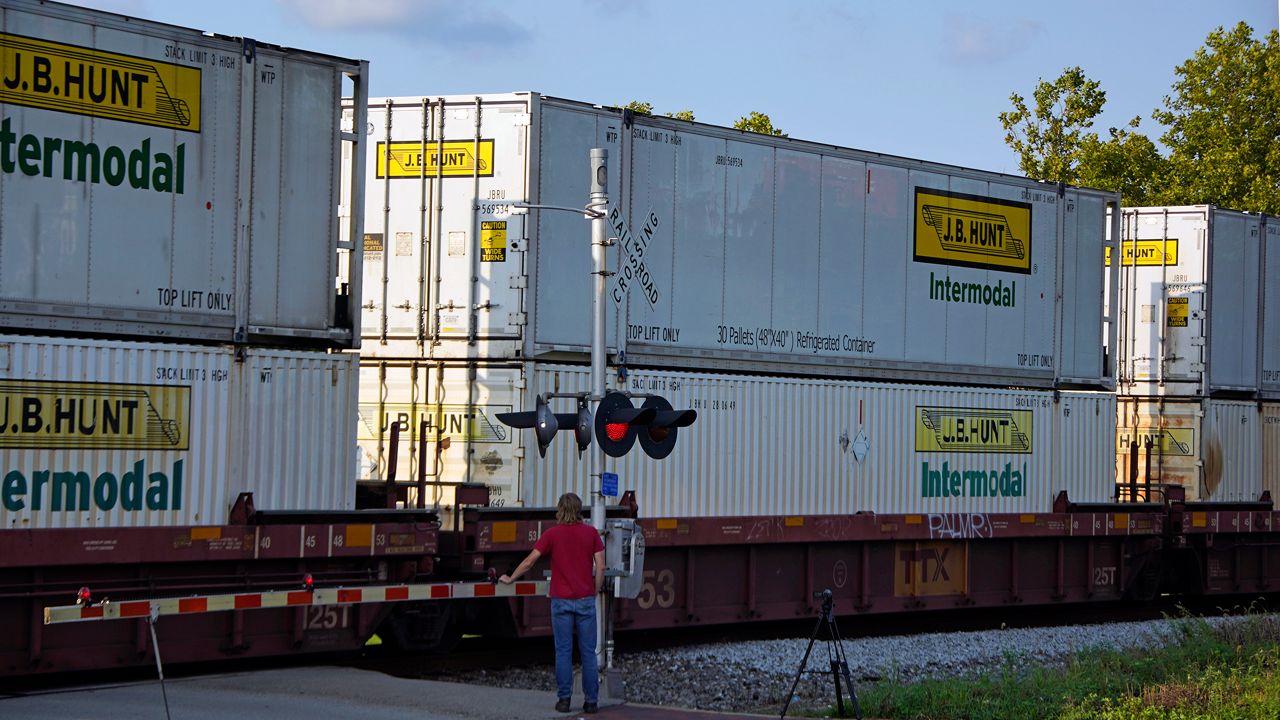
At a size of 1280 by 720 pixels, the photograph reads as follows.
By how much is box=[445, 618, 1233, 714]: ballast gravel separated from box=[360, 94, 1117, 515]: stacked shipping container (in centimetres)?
188

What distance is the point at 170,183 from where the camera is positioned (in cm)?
1410

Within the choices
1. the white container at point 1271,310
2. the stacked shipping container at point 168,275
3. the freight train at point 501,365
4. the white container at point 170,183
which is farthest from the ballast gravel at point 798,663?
the white container at point 1271,310

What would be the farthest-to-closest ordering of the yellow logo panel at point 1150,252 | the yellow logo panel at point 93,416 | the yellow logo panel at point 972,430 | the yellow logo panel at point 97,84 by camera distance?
the yellow logo panel at point 1150,252 → the yellow logo panel at point 972,430 → the yellow logo panel at point 97,84 → the yellow logo panel at point 93,416

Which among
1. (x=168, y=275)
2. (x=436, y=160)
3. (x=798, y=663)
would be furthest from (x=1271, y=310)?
(x=168, y=275)

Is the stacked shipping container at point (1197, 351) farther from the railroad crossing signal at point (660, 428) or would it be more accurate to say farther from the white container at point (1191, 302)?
the railroad crossing signal at point (660, 428)

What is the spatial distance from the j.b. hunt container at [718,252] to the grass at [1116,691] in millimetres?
4863

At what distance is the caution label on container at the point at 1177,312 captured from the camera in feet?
78.3

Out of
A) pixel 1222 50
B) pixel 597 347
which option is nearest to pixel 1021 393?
pixel 597 347

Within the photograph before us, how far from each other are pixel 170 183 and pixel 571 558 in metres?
5.22

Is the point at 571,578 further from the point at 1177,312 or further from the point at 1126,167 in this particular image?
the point at 1126,167

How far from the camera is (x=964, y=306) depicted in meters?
21.1

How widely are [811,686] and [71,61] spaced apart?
8920 millimetres

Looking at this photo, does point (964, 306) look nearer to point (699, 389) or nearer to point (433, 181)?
point (699, 389)

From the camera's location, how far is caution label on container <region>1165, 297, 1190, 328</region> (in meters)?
23.9
